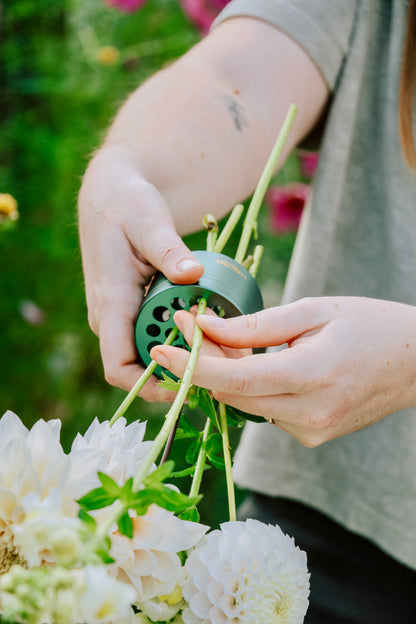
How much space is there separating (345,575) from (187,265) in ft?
2.16

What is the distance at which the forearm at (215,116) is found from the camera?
2.06ft

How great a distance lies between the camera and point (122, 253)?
1.75ft

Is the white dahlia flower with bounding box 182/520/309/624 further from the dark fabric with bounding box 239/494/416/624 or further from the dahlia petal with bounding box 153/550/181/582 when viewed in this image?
the dark fabric with bounding box 239/494/416/624

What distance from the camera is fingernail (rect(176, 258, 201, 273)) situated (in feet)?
1.41

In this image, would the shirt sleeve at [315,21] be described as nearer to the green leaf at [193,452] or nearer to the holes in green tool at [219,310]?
the holes in green tool at [219,310]

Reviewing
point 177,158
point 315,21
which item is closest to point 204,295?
point 177,158

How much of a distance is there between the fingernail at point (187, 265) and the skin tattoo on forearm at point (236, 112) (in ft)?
1.04

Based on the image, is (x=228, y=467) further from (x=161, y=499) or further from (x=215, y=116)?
(x=215, y=116)

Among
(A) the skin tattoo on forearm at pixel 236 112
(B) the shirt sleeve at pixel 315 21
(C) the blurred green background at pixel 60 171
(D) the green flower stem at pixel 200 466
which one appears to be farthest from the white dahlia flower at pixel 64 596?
(C) the blurred green background at pixel 60 171

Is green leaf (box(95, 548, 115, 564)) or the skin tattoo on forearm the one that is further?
the skin tattoo on forearm

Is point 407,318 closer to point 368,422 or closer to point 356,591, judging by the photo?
point 368,422

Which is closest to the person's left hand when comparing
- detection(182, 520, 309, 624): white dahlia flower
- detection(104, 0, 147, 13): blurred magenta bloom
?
detection(182, 520, 309, 624): white dahlia flower

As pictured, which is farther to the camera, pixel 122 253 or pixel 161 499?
pixel 122 253

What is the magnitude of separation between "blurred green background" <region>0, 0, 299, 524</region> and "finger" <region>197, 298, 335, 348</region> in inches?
37.2
